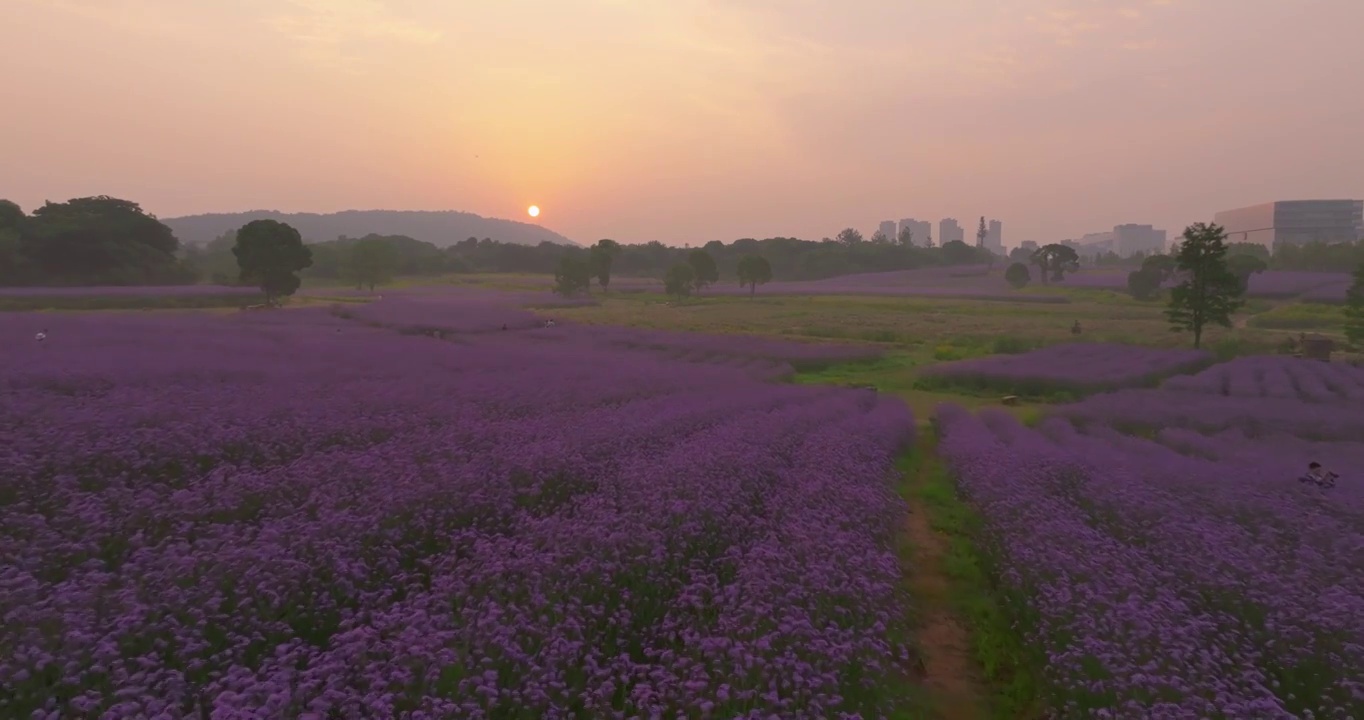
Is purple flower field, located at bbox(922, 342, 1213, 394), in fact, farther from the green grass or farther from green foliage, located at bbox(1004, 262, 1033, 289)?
green foliage, located at bbox(1004, 262, 1033, 289)

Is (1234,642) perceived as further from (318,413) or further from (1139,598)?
(318,413)

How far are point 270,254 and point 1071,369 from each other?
39508 millimetres

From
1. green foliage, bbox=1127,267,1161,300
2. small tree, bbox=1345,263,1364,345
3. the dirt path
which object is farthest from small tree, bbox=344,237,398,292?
green foliage, bbox=1127,267,1161,300

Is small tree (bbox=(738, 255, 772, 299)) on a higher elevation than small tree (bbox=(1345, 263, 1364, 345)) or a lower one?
higher

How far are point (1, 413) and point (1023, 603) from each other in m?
11.2

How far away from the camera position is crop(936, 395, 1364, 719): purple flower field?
5051 mm

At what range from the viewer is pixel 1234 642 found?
546 cm

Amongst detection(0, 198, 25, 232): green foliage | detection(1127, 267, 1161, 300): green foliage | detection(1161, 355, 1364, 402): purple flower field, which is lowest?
detection(1161, 355, 1364, 402): purple flower field

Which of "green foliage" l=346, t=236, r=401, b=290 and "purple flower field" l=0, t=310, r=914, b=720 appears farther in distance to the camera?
"green foliage" l=346, t=236, r=401, b=290

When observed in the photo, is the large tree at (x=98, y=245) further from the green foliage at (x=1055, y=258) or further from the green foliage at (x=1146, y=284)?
the green foliage at (x=1055, y=258)

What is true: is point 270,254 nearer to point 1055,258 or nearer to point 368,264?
point 368,264

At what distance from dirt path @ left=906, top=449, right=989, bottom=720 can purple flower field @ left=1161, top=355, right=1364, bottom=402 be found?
15.0 m

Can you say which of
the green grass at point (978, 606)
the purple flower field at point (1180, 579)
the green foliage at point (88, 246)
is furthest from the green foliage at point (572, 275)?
the purple flower field at point (1180, 579)

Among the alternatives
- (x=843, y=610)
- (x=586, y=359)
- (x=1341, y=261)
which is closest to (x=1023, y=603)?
(x=843, y=610)
